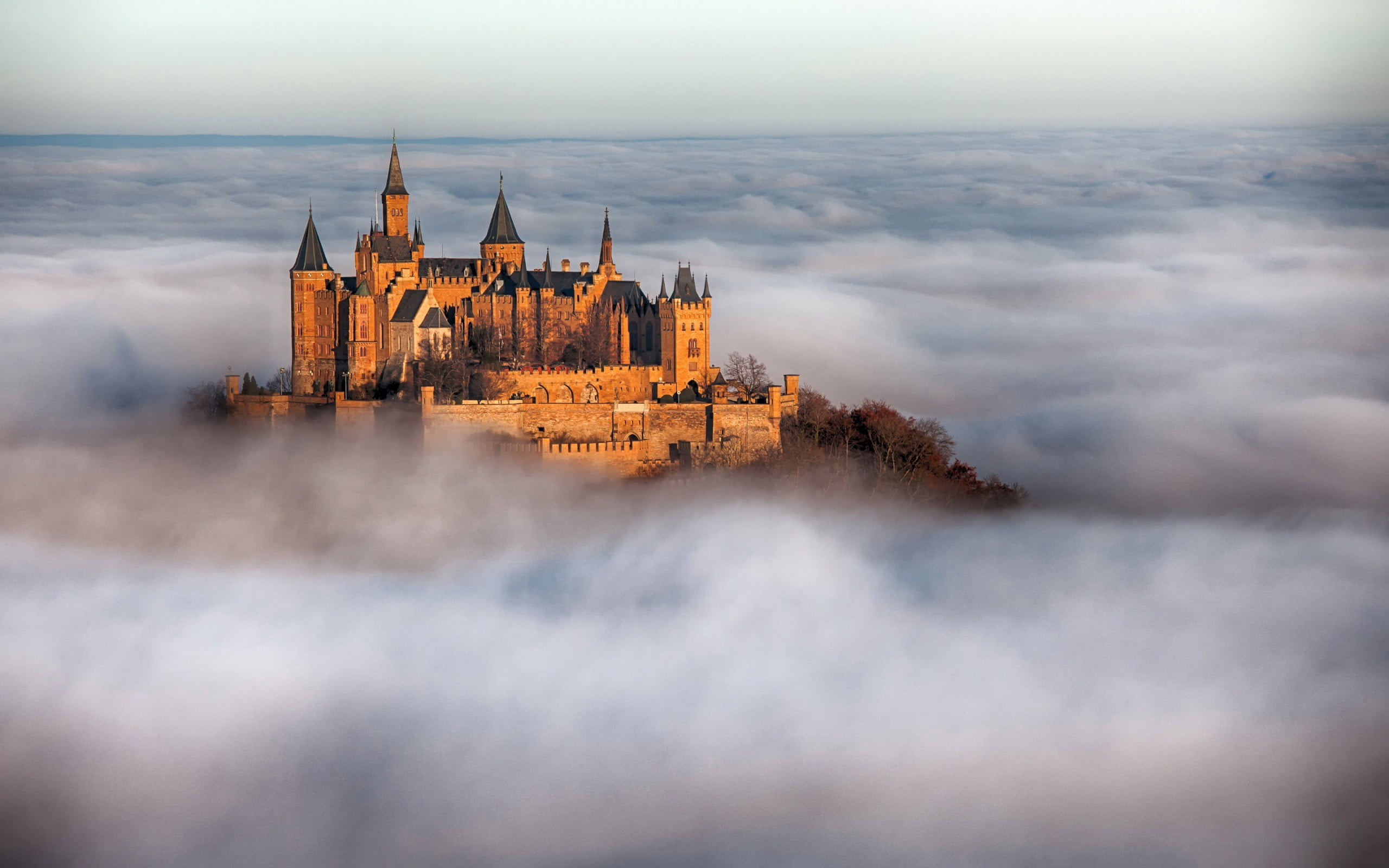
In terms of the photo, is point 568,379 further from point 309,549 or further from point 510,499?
point 309,549

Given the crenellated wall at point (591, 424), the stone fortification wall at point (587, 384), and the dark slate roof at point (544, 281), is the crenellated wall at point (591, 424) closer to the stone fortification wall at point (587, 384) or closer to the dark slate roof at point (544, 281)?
the stone fortification wall at point (587, 384)

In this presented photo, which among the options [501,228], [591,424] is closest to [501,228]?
[501,228]

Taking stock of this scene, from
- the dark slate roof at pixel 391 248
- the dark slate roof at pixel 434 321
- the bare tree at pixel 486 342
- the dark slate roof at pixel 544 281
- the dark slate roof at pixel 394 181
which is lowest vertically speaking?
the bare tree at pixel 486 342

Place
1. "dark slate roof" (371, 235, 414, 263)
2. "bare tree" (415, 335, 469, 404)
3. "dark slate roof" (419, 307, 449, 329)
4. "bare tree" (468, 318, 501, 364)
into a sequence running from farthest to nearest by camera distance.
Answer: "dark slate roof" (371, 235, 414, 263)
"bare tree" (468, 318, 501, 364)
"dark slate roof" (419, 307, 449, 329)
"bare tree" (415, 335, 469, 404)

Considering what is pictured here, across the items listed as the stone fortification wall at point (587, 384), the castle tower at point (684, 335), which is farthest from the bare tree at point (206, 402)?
the castle tower at point (684, 335)

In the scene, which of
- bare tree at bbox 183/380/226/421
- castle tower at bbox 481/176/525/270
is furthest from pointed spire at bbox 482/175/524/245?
bare tree at bbox 183/380/226/421

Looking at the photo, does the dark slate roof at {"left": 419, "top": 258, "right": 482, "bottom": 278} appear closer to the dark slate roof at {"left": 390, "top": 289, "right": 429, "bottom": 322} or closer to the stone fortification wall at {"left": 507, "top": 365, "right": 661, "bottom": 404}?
the dark slate roof at {"left": 390, "top": 289, "right": 429, "bottom": 322}

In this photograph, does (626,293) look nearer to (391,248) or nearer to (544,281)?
(544,281)
